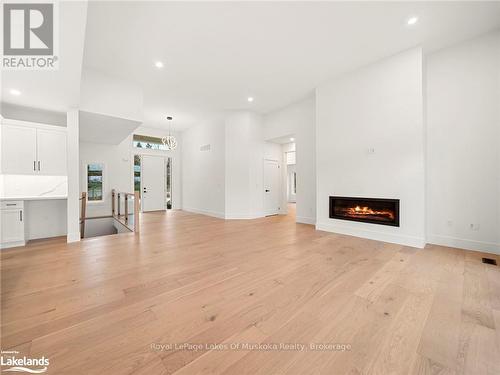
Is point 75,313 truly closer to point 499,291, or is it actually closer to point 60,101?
point 60,101

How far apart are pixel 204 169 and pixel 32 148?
4.66 m

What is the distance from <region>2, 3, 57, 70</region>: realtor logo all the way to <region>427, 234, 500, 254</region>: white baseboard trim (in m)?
6.24

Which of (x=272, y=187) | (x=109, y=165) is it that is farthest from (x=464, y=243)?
(x=109, y=165)

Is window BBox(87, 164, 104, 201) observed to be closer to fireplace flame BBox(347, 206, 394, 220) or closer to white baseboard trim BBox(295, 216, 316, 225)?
white baseboard trim BBox(295, 216, 316, 225)

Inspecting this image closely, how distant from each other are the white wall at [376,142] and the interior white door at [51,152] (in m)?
5.91

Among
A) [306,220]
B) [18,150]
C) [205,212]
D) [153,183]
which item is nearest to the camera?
[18,150]

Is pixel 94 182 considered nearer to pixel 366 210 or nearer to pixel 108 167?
pixel 108 167

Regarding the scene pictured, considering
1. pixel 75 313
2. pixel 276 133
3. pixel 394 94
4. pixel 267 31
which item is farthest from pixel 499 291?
pixel 276 133

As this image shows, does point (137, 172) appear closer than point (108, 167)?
No

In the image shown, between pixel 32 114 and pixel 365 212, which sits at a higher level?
pixel 32 114

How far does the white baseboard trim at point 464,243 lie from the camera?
320cm

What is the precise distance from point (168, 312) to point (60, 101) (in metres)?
4.45

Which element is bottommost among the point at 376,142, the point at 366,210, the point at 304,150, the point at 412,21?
the point at 366,210

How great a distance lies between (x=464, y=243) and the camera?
3424 millimetres
